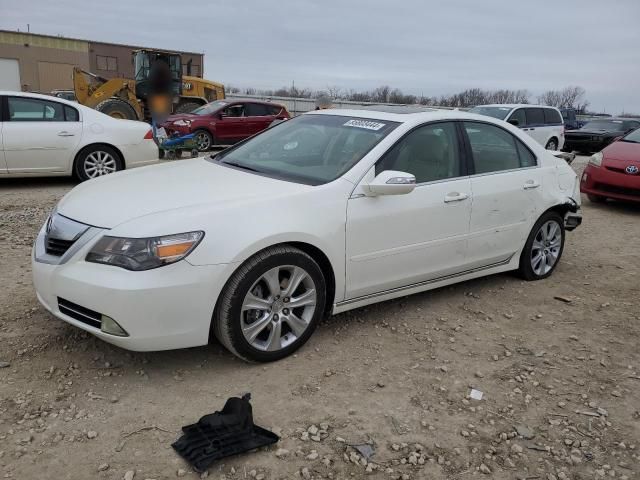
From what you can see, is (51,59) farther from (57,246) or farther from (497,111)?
Answer: (57,246)

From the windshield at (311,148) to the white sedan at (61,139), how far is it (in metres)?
4.73

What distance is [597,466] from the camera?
8.84 feet

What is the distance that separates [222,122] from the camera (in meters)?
15.7

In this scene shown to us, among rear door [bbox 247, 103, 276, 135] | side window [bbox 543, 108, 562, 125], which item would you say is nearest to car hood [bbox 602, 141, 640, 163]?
side window [bbox 543, 108, 562, 125]

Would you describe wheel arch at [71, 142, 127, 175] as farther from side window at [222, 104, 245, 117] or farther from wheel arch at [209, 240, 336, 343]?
side window at [222, 104, 245, 117]

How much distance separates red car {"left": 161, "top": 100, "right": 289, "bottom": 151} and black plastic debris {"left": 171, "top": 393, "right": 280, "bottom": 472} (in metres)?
12.8

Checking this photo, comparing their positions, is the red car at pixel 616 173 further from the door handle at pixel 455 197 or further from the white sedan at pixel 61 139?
the white sedan at pixel 61 139

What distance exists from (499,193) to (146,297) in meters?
2.90

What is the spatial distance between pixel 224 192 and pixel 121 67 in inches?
2129

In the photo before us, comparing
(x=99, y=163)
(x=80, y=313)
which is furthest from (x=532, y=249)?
(x=99, y=163)

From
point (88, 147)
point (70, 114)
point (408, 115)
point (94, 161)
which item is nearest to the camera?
point (408, 115)

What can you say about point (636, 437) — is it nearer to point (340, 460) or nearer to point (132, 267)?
point (340, 460)

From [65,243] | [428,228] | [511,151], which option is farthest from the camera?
[511,151]

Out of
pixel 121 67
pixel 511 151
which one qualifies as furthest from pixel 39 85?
pixel 511 151
